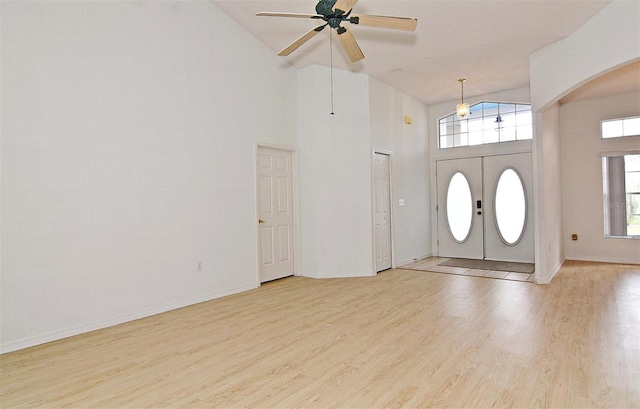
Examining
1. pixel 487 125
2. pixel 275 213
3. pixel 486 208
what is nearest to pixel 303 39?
pixel 275 213

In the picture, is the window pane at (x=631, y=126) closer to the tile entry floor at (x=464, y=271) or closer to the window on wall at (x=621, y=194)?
Result: the window on wall at (x=621, y=194)

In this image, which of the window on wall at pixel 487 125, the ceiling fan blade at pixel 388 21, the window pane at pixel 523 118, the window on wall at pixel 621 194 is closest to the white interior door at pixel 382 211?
the window on wall at pixel 487 125

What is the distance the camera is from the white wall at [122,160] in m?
3.30

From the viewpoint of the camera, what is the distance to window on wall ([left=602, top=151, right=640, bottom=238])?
22.0 feet

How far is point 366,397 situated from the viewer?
2297 mm

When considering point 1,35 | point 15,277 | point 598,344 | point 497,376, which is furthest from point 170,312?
point 598,344

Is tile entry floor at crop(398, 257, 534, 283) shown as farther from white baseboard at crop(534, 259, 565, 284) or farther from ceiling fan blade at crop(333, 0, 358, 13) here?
ceiling fan blade at crop(333, 0, 358, 13)

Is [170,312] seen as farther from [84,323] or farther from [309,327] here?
[309,327]

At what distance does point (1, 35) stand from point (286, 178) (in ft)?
12.1

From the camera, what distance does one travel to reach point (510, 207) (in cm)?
712

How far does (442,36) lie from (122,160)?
13.6 feet

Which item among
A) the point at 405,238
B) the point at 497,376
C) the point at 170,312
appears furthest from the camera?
the point at 405,238

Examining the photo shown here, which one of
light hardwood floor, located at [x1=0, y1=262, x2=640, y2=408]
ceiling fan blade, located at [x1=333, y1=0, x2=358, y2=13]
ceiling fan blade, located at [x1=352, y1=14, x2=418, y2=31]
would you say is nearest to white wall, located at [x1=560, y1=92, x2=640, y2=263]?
light hardwood floor, located at [x1=0, y1=262, x2=640, y2=408]

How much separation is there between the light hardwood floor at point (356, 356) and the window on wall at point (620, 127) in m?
3.60
